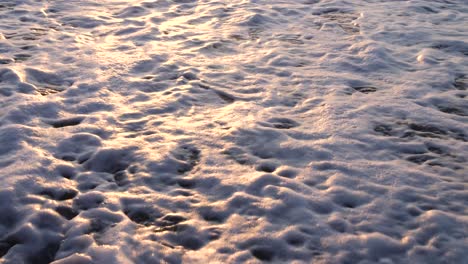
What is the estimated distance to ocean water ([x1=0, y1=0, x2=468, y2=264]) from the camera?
341 centimetres

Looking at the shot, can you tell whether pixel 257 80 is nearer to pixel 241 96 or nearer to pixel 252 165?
pixel 241 96

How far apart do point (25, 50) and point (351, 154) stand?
368 centimetres

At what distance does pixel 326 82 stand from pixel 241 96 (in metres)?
0.88

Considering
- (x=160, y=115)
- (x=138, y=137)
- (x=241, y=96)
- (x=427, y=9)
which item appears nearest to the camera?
(x=138, y=137)

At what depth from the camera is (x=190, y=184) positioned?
393 cm

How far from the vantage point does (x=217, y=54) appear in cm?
596

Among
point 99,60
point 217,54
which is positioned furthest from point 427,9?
point 99,60

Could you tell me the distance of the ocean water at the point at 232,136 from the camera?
3412mm

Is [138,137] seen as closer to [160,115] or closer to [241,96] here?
[160,115]

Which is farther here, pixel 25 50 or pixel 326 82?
pixel 25 50

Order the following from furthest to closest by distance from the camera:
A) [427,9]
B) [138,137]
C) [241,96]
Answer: [427,9] < [241,96] < [138,137]

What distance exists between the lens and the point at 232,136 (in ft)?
14.6

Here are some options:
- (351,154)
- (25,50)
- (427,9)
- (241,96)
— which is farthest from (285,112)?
(427,9)

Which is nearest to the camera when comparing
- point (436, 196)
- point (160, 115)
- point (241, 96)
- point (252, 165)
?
point (436, 196)
